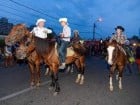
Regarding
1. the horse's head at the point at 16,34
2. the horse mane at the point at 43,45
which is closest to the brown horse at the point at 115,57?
the horse mane at the point at 43,45

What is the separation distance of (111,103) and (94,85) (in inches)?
182

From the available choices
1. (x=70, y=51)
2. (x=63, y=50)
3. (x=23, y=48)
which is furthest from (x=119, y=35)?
(x=23, y=48)

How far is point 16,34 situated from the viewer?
42.2 ft

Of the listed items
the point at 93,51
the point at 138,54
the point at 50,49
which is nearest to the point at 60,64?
the point at 50,49

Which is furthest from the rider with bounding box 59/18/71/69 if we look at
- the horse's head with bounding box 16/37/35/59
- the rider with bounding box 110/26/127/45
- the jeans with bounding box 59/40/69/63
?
the rider with bounding box 110/26/127/45

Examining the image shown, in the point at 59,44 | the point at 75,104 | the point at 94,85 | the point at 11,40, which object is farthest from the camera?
the point at 94,85

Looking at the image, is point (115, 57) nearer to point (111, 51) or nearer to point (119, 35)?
point (111, 51)

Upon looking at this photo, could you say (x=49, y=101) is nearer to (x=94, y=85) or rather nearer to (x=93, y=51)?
(x=94, y=85)

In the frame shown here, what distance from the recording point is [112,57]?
45.4 ft

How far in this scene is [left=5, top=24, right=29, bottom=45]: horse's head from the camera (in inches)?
504

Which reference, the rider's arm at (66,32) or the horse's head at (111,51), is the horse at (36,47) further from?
the horse's head at (111,51)

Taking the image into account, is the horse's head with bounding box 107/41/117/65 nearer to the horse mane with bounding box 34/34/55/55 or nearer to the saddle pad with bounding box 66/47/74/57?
the saddle pad with bounding box 66/47/74/57

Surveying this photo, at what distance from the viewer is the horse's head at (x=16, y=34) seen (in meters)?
12.8

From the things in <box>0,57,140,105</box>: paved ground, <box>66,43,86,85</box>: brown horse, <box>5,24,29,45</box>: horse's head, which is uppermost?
<box>5,24,29,45</box>: horse's head
